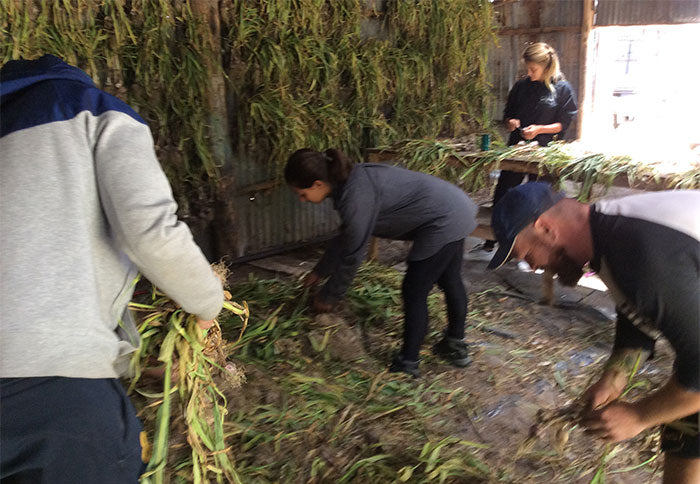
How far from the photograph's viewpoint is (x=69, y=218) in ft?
4.79

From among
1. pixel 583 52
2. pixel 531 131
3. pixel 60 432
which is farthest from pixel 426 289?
pixel 583 52

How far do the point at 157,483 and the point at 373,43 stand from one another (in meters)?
5.03

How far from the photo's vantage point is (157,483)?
1.89 m

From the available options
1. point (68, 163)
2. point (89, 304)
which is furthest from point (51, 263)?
point (68, 163)

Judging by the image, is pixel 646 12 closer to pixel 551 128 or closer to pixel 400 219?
pixel 551 128

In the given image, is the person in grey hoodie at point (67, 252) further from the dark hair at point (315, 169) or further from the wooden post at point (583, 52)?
the wooden post at point (583, 52)

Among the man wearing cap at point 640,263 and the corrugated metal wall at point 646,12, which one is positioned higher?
the corrugated metal wall at point 646,12

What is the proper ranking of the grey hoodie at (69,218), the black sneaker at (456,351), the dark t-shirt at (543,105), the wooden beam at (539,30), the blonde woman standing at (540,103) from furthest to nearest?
1. the wooden beam at (539,30)
2. the dark t-shirt at (543,105)
3. the blonde woman standing at (540,103)
4. the black sneaker at (456,351)
5. the grey hoodie at (69,218)

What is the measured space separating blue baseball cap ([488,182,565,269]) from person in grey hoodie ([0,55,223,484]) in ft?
3.14

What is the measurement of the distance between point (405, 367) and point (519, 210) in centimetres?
196

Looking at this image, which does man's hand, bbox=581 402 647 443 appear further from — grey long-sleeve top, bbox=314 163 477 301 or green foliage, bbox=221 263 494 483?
grey long-sleeve top, bbox=314 163 477 301

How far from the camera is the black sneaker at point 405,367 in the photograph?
3.48 m

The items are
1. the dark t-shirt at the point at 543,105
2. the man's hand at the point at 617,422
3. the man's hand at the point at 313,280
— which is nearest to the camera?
the man's hand at the point at 617,422

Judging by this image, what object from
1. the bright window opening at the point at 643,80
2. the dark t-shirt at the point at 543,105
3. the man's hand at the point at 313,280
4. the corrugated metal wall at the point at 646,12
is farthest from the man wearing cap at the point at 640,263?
the corrugated metal wall at the point at 646,12
